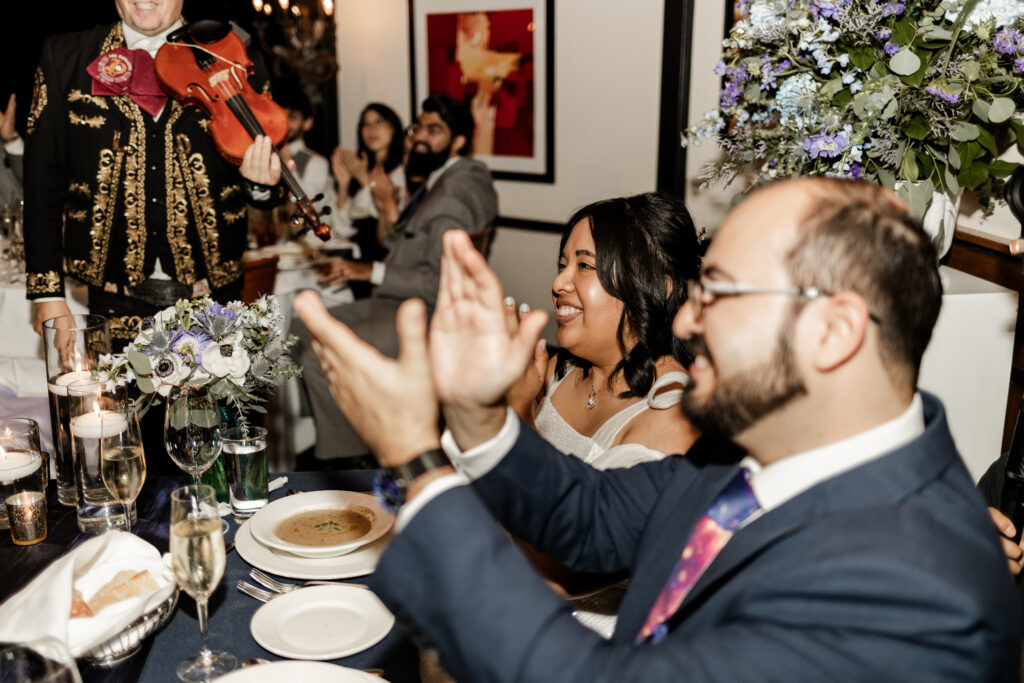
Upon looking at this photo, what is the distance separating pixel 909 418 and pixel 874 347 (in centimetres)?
11

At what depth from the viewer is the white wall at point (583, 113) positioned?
463 centimetres

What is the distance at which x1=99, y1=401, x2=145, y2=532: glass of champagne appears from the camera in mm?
1499

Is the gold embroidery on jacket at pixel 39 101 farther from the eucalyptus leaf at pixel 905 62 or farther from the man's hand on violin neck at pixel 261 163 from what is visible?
the eucalyptus leaf at pixel 905 62

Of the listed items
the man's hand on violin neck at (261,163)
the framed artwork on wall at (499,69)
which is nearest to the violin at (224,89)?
the man's hand on violin neck at (261,163)

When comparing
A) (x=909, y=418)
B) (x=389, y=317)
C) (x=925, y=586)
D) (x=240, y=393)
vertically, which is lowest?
(x=389, y=317)

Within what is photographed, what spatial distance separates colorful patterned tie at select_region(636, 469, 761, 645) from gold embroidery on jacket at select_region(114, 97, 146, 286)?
2.16 metres

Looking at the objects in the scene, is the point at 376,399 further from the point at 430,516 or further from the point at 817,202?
the point at 817,202

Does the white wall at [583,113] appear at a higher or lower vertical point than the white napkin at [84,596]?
higher

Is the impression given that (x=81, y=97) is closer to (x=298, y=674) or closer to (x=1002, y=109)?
(x=298, y=674)

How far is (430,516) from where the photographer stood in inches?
34.9

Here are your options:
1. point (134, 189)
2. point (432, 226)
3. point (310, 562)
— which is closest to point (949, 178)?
point (310, 562)

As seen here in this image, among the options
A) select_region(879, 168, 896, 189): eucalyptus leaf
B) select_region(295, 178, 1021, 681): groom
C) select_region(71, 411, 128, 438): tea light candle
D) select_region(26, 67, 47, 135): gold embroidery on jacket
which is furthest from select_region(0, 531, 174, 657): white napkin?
select_region(879, 168, 896, 189): eucalyptus leaf

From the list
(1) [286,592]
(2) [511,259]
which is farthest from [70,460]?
(2) [511,259]

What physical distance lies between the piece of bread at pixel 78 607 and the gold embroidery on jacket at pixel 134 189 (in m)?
1.67
